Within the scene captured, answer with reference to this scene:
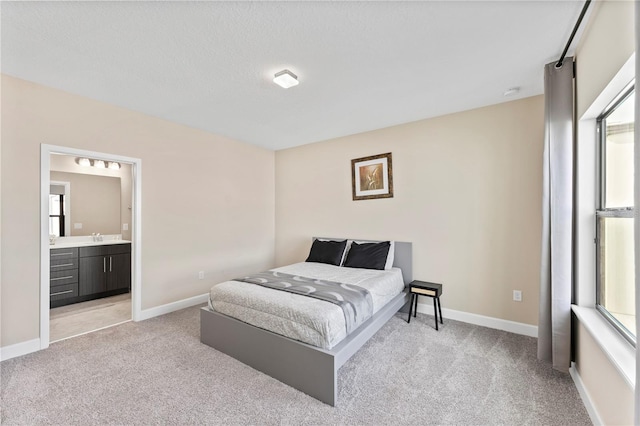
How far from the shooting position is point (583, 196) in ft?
6.75

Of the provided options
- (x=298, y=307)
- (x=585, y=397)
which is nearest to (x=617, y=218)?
(x=585, y=397)

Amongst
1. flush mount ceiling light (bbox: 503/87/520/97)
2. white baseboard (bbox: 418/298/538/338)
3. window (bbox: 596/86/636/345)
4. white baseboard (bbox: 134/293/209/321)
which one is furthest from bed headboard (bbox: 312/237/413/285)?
white baseboard (bbox: 134/293/209/321)

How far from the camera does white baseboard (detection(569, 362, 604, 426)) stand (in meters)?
1.64

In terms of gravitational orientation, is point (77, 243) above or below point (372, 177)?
below

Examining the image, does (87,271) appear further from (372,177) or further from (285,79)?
(372,177)

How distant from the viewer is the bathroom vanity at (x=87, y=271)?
3.75m

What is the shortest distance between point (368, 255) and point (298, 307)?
5.67 ft

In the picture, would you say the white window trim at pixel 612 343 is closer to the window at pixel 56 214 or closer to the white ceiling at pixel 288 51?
the white ceiling at pixel 288 51

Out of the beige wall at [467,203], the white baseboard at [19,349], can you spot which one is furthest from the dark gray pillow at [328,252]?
the white baseboard at [19,349]

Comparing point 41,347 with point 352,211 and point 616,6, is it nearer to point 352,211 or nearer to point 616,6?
point 352,211

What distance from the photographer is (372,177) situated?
4008mm

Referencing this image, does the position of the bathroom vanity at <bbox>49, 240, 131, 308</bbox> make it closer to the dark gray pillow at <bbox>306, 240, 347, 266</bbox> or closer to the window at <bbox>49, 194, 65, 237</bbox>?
the window at <bbox>49, 194, 65, 237</bbox>

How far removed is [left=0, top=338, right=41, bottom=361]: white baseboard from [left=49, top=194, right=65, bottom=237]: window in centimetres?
246

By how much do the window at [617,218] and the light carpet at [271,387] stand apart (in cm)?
74
